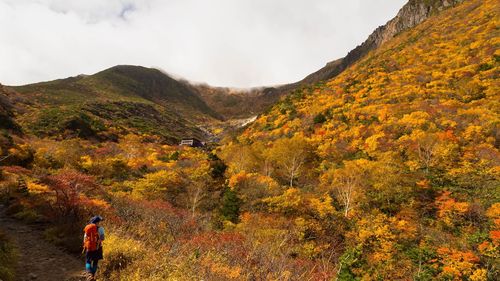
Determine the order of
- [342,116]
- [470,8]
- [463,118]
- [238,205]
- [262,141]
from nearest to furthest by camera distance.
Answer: [238,205]
[463,118]
[342,116]
[262,141]
[470,8]

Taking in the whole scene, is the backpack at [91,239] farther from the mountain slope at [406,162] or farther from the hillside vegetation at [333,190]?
the mountain slope at [406,162]

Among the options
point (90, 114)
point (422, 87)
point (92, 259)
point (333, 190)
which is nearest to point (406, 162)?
point (333, 190)

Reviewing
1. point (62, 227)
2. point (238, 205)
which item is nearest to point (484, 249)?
point (238, 205)

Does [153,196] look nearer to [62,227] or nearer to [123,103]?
[62,227]

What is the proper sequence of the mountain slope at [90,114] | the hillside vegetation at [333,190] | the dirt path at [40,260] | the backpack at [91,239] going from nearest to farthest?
the backpack at [91,239], the dirt path at [40,260], the hillside vegetation at [333,190], the mountain slope at [90,114]

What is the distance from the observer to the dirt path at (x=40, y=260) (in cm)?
980

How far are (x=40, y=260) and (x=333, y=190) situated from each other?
29846 mm

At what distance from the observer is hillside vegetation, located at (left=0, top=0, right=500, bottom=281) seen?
13.0 m

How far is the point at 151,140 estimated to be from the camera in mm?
106438

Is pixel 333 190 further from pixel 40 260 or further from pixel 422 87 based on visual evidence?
pixel 422 87

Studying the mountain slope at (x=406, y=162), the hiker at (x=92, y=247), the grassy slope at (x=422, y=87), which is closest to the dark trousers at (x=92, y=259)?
the hiker at (x=92, y=247)

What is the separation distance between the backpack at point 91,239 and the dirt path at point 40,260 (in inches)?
77.9

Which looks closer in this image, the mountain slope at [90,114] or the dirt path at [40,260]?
the dirt path at [40,260]

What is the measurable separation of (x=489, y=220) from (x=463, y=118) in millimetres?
19120
